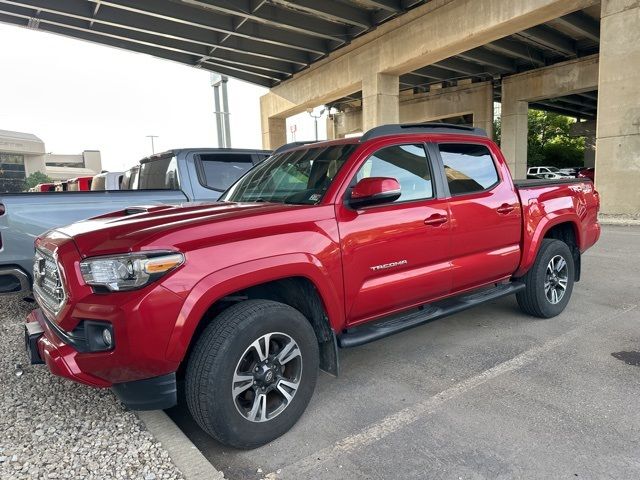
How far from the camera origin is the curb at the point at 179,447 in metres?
2.43

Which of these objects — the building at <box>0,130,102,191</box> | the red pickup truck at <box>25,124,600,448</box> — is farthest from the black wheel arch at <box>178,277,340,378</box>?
the building at <box>0,130,102,191</box>

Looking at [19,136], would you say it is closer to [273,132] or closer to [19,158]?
[19,158]

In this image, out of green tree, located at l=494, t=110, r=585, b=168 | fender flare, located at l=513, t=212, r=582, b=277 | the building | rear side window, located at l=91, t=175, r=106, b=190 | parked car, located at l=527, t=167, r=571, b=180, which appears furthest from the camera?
the building

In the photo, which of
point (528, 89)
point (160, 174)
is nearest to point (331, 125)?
point (528, 89)

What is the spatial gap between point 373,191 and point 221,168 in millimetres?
4171

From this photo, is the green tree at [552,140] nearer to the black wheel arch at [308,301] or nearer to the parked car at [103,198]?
the parked car at [103,198]

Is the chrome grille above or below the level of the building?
below

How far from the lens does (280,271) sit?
2770 millimetres

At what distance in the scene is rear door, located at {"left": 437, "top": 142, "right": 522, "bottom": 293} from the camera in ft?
12.7

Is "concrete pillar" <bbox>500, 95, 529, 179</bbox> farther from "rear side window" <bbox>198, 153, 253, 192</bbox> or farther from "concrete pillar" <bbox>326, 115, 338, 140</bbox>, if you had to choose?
"rear side window" <bbox>198, 153, 253, 192</bbox>

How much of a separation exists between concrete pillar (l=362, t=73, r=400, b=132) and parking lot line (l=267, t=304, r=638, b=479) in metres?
16.5

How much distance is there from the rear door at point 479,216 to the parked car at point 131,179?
17.8 ft

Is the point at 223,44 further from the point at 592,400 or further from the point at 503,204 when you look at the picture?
the point at 592,400

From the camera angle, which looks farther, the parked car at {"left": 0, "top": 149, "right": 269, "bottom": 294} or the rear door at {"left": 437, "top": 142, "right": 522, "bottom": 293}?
the parked car at {"left": 0, "top": 149, "right": 269, "bottom": 294}
